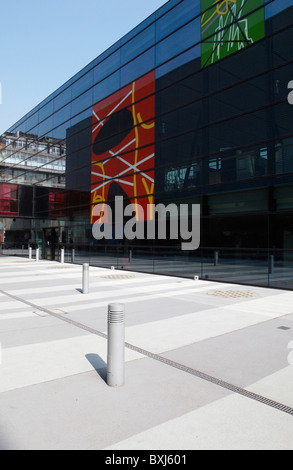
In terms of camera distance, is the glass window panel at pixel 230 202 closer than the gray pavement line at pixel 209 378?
No

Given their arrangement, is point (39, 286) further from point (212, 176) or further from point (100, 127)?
point (100, 127)

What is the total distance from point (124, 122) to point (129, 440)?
2080 centimetres

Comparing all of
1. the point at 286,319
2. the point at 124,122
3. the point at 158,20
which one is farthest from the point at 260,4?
the point at 286,319

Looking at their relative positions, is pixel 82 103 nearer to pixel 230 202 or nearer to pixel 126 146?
pixel 126 146

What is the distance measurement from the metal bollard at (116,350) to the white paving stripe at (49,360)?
67 centimetres

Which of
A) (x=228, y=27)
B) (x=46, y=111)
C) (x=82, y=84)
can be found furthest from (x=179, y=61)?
(x=46, y=111)

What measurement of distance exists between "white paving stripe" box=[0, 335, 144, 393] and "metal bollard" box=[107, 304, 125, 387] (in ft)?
2.21

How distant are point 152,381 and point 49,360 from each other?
1723mm

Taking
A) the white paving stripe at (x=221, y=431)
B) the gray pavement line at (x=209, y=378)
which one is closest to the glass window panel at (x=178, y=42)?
the gray pavement line at (x=209, y=378)

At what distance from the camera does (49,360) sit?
15.8 feet

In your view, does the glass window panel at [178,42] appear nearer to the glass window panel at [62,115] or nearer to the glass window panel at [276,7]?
the glass window panel at [276,7]

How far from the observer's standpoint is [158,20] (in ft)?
62.9

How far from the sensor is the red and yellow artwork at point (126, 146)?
1930 centimetres

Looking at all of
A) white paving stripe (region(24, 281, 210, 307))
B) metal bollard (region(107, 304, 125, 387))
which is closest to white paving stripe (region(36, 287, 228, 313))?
Answer: white paving stripe (region(24, 281, 210, 307))
